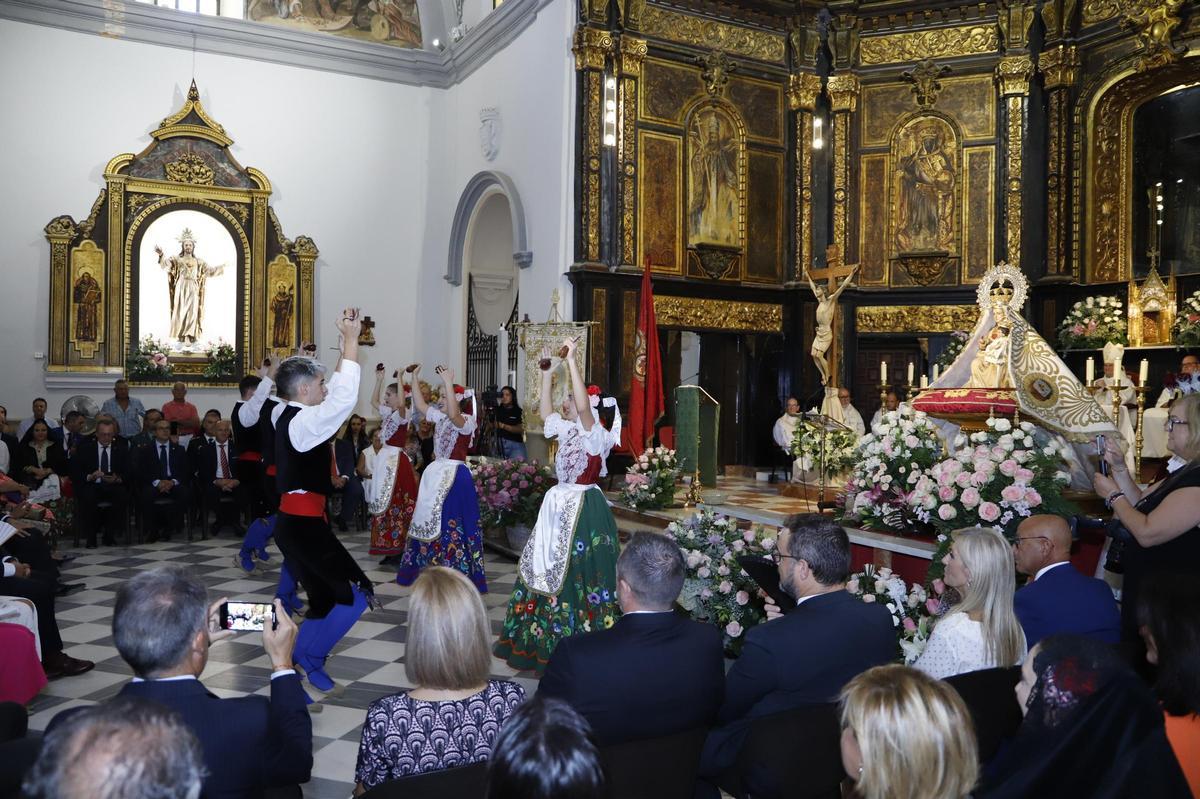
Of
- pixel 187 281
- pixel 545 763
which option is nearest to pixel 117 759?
pixel 545 763

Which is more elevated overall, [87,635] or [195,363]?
[195,363]

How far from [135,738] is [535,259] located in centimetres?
1264

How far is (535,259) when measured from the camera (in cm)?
1388

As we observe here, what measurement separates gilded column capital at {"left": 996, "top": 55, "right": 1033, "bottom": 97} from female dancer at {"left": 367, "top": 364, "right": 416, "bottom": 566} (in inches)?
416

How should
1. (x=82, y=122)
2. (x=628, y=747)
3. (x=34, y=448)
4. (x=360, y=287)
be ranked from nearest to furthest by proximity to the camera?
(x=628, y=747) → (x=34, y=448) → (x=82, y=122) → (x=360, y=287)

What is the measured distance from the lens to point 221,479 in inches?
424

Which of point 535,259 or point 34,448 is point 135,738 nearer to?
point 34,448

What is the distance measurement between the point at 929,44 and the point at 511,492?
10.3 meters

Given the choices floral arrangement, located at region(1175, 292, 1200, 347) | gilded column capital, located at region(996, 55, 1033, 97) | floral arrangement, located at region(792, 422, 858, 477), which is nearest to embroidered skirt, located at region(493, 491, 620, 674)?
floral arrangement, located at region(792, 422, 858, 477)

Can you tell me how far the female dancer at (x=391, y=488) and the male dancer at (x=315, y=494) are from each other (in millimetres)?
3619

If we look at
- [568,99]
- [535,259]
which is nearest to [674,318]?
[535,259]

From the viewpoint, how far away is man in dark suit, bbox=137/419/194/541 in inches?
408

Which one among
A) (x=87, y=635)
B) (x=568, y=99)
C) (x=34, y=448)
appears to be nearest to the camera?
(x=87, y=635)

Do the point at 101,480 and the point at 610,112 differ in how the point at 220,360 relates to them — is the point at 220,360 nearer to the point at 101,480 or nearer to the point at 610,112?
the point at 101,480
